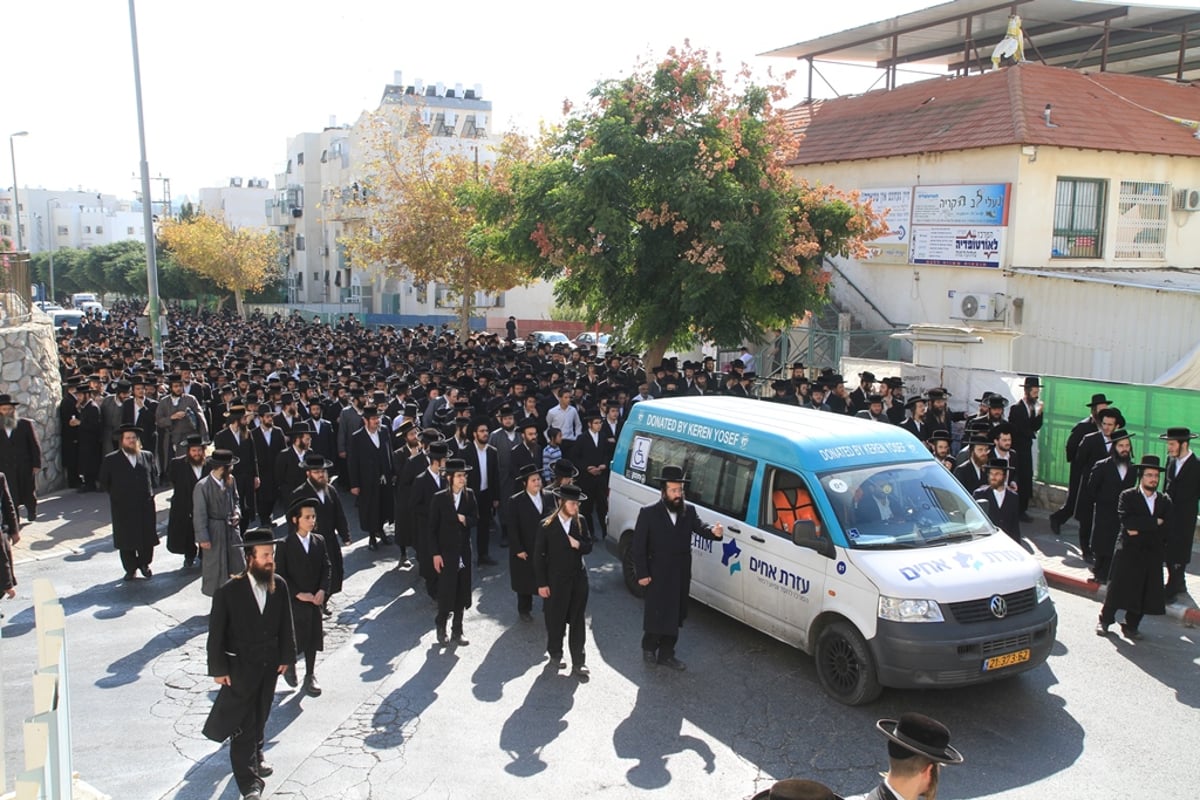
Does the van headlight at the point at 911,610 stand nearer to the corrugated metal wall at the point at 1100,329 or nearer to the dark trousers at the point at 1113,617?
the dark trousers at the point at 1113,617

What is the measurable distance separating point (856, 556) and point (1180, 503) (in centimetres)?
424

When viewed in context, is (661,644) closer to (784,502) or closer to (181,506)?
(784,502)

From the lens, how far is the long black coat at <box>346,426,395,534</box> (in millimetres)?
12094

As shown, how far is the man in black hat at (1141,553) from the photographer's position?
8.69 metres

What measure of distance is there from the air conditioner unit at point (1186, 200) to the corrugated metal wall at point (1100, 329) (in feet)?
17.5

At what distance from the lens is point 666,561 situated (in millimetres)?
8258

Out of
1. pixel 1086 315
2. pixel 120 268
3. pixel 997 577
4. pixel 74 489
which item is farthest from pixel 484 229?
pixel 120 268

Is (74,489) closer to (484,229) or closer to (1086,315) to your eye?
(484,229)

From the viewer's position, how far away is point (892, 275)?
2520 cm

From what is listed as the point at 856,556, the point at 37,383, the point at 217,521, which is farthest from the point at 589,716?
the point at 37,383

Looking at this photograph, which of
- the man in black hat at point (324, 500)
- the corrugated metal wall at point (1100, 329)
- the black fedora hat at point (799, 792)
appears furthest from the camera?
the corrugated metal wall at point (1100, 329)

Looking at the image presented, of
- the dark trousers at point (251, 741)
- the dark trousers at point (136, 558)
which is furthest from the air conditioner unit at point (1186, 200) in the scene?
the dark trousers at point (251, 741)

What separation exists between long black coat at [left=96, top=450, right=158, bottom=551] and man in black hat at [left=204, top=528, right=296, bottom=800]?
16.0ft

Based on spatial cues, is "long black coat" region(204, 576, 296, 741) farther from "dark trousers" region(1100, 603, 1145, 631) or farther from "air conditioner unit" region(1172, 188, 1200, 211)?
"air conditioner unit" region(1172, 188, 1200, 211)
